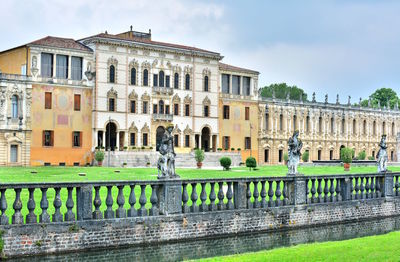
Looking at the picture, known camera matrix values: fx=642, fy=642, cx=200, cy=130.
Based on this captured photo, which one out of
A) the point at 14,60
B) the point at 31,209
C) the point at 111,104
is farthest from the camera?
the point at 111,104

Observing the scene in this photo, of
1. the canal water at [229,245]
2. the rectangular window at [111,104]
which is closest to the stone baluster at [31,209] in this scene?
the canal water at [229,245]

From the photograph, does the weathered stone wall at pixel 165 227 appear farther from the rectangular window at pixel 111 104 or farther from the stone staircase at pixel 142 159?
the rectangular window at pixel 111 104

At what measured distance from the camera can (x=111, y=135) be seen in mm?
67938

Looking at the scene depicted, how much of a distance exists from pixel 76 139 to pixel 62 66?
24.5 ft

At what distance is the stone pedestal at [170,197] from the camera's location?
1722 centimetres

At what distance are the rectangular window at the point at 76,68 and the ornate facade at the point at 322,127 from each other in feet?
85.9

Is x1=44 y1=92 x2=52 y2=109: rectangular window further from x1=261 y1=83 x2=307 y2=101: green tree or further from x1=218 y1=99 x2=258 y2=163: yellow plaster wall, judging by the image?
x1=261 y1=83 x2=307 y2=101: green tree

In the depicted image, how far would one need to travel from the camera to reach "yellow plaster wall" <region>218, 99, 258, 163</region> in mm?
77125

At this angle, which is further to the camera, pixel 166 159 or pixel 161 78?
pixel 161 78

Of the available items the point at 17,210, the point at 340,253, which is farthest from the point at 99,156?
the point at 340,253

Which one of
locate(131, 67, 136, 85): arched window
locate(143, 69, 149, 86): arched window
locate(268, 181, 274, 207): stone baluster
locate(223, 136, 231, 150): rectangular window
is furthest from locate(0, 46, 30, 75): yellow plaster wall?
locate(268, 181, 274, 207): stone baluster

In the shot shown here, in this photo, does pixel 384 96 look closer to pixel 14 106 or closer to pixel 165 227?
pixel 14 106

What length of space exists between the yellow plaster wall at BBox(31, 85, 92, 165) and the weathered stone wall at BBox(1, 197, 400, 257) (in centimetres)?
4471

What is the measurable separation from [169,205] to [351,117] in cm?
8046
